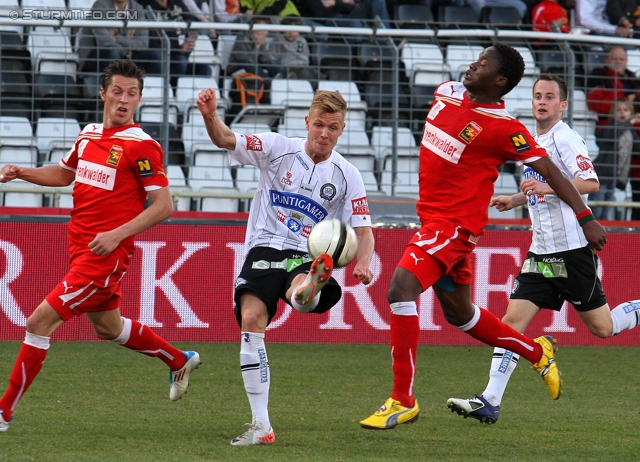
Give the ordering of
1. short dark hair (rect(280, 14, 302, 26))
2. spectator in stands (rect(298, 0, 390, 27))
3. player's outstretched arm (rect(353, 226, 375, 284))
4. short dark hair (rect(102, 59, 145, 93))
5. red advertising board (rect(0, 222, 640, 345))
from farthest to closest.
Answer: spectator in stands (rect(298, 0, 390, 27)) < short dark hair (rect(280, 14, 302, 26)) < red advertising board (rect(0, 222, 640, 345)) < short dark hair (rect(102, 59, 145, 93)) < player's outstretched arm (rect(353, 226, 375, 284))

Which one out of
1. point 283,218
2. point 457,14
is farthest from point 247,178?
point 283,218

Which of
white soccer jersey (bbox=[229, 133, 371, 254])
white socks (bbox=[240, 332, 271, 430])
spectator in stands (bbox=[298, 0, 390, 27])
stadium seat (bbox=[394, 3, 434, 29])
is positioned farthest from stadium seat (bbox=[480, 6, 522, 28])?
white socks (bbox=[240, 332, 271, 430])

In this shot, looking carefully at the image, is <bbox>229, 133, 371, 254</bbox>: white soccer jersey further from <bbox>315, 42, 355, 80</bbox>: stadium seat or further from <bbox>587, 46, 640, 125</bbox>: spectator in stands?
<bbox>587, 46, 640, 125</bbox>: spectator in stands

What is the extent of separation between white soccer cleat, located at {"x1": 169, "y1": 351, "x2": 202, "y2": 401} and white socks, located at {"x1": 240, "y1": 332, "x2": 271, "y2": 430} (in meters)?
1.11

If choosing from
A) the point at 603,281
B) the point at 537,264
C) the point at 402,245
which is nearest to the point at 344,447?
the point at 537,264

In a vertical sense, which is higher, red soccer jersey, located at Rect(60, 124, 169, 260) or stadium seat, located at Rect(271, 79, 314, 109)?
stadium seat, located at Rect(271, 79, 314, 109)

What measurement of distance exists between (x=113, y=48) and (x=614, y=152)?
18.8 feet

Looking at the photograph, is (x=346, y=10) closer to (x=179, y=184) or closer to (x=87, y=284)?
(x=179, y=184)

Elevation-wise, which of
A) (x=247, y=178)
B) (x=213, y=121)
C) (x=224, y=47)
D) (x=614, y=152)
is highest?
(x=224, y=47)

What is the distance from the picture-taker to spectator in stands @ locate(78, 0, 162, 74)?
10859 millimetres

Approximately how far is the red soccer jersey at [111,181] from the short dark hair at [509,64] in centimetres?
212

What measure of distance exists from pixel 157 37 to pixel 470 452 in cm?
692

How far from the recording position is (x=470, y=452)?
5.44 m

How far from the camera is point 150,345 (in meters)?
6.48
